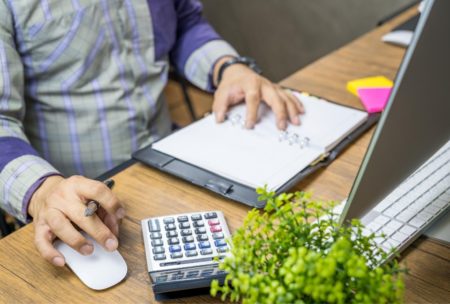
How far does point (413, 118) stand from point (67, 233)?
0.48 meters

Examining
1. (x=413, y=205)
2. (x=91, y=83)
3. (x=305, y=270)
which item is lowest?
(x=91, y=83)

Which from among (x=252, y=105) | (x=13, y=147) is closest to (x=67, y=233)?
(x=13, y=147)

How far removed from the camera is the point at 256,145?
1015 mm

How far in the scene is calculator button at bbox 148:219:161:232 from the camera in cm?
80

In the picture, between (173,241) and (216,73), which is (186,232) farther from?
(216,73)

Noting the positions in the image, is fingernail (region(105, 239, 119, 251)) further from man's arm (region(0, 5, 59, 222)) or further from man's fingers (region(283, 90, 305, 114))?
man's fingers (region(283, 90, 305, 114))

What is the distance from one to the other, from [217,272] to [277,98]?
1.64ft

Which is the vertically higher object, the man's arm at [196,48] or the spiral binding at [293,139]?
the spiral binding at [293,139]

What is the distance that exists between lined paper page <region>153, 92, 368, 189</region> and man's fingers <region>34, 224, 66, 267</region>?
0.96 ft

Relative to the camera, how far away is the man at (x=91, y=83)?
101cm

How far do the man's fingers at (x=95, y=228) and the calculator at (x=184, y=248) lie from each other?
0.17ft

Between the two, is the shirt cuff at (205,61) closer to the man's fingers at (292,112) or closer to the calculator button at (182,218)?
the man's fingers at (292,112)

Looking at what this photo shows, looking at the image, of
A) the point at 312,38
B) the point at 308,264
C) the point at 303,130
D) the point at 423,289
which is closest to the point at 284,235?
the point at 308,264

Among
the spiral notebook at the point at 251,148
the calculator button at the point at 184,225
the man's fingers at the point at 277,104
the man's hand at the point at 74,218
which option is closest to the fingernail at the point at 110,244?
the man's hand at the point at 74,218
